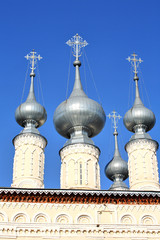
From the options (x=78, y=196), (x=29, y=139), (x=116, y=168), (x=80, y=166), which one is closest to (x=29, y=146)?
(x=29, y=139)

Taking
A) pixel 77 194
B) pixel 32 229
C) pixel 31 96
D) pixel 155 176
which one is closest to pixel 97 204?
pixel 77 194

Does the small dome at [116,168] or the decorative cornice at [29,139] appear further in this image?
the small dome at [116,168]

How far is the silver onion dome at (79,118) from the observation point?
73.2ft

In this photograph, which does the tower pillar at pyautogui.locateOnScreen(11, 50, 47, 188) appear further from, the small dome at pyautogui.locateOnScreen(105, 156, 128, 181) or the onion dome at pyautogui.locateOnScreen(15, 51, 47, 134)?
the small dome at pyautogui.locateOnScreen(105, 156, 128, 181)

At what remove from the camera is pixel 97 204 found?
1839cm

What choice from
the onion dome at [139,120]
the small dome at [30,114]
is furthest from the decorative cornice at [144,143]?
the small dome at [30,114]

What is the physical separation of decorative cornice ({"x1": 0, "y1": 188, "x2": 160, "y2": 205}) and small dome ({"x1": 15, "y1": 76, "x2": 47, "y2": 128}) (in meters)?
5.72

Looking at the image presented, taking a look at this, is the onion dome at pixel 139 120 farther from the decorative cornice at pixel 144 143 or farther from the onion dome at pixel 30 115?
the onion dome at pixel 30 115

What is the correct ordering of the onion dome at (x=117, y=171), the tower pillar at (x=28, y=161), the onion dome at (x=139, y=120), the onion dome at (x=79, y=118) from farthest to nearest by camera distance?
the onion dome at (x=117, y=171) → the onion dome at (x=139, y=120) → the onion dome at (x=79, y=118) → the tower pillar at (x=28, y=161)

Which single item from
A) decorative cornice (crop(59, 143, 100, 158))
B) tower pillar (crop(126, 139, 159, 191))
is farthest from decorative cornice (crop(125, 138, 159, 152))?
decorative cornice (crop(59, 143, 100, 158))

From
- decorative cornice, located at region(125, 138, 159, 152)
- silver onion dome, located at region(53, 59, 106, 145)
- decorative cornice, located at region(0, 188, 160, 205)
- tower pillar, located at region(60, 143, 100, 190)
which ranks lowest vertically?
decorative cornice, located at region(0, 188, 160, 205)

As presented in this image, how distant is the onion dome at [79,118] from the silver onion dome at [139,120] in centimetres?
132

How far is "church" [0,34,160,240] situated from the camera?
17.9 m

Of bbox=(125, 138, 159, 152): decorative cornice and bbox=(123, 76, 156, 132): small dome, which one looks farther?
bbox=(123, 76, 156, 132): small dome
